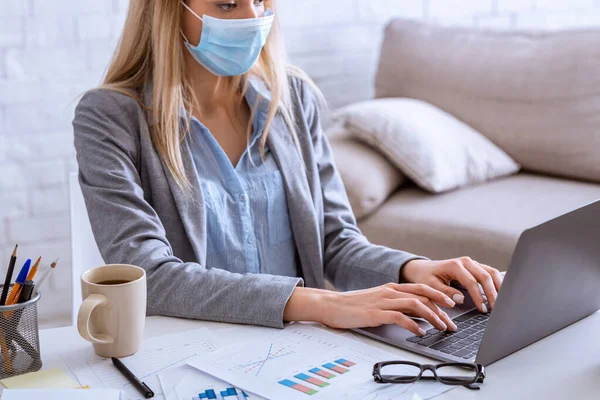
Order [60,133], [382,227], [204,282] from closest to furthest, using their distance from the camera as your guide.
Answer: [204,282] → [382,227] → [60,133]

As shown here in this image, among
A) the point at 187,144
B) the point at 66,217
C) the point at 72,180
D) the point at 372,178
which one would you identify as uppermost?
the point at 187,144

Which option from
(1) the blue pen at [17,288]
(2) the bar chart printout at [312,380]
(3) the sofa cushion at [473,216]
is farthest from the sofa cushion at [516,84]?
(1) the blue pen at [17,288]

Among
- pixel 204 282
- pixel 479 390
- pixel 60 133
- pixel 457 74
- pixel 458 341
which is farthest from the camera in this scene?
pixel 457 74

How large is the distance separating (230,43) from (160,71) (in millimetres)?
132

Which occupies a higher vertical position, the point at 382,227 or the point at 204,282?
the point at 204,282

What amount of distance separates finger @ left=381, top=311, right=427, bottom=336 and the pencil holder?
1.33 ft

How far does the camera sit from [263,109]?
1.45m

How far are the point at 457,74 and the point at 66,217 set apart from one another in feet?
4.28

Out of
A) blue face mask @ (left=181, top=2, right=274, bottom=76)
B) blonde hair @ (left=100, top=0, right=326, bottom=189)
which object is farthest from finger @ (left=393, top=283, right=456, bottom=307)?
blue face mask @ (left=181, top=2, right=274, bottom=76)

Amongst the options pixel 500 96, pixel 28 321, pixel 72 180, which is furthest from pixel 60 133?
pixel 28 321

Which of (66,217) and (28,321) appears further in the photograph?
(66,217)

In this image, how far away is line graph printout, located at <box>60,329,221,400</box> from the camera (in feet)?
2.72

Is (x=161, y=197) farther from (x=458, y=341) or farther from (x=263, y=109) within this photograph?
(x=458, y=341)

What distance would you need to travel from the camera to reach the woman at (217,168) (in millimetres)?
1172
